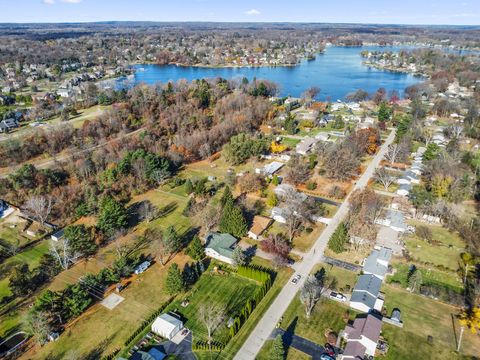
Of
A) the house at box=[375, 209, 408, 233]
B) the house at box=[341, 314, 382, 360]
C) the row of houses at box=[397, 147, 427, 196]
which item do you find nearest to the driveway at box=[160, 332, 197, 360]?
the house at box=[341, 314, 382, 360]

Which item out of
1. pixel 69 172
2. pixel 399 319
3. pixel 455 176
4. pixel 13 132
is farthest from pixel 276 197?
pixel 13 132

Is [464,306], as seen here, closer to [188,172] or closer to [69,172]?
[188,172]

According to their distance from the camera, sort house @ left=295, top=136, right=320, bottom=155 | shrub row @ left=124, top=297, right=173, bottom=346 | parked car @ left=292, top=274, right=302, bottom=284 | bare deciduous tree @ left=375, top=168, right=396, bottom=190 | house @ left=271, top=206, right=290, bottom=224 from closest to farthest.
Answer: shrub row @ left=124, top=297, right=173, bottom=346, parked car @ left=292, top=274, right=302, bottom=284, house @ left=271, top=206, right=290, bottom=224, bare deciduous tree @ left=375, top=168, right=396, bottom=190, house @ left=295, top=136, right=320, bottom=155

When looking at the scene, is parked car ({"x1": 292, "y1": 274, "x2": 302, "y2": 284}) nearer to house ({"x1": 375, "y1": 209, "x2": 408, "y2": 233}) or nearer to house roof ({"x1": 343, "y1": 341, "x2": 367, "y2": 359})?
house roof ({"x1": 343, "y1": 341, "x2": 367, "y2": 359})

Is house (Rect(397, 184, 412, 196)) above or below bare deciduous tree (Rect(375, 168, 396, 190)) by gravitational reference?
below

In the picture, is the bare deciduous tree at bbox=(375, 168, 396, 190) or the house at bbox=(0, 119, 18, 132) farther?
the house at bbox=(0, 119, 18, 132)

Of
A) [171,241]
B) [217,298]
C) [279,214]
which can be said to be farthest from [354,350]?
[279,214]

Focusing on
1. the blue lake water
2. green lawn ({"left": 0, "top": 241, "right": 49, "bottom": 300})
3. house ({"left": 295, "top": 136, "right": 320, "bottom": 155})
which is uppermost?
the blue lake water
